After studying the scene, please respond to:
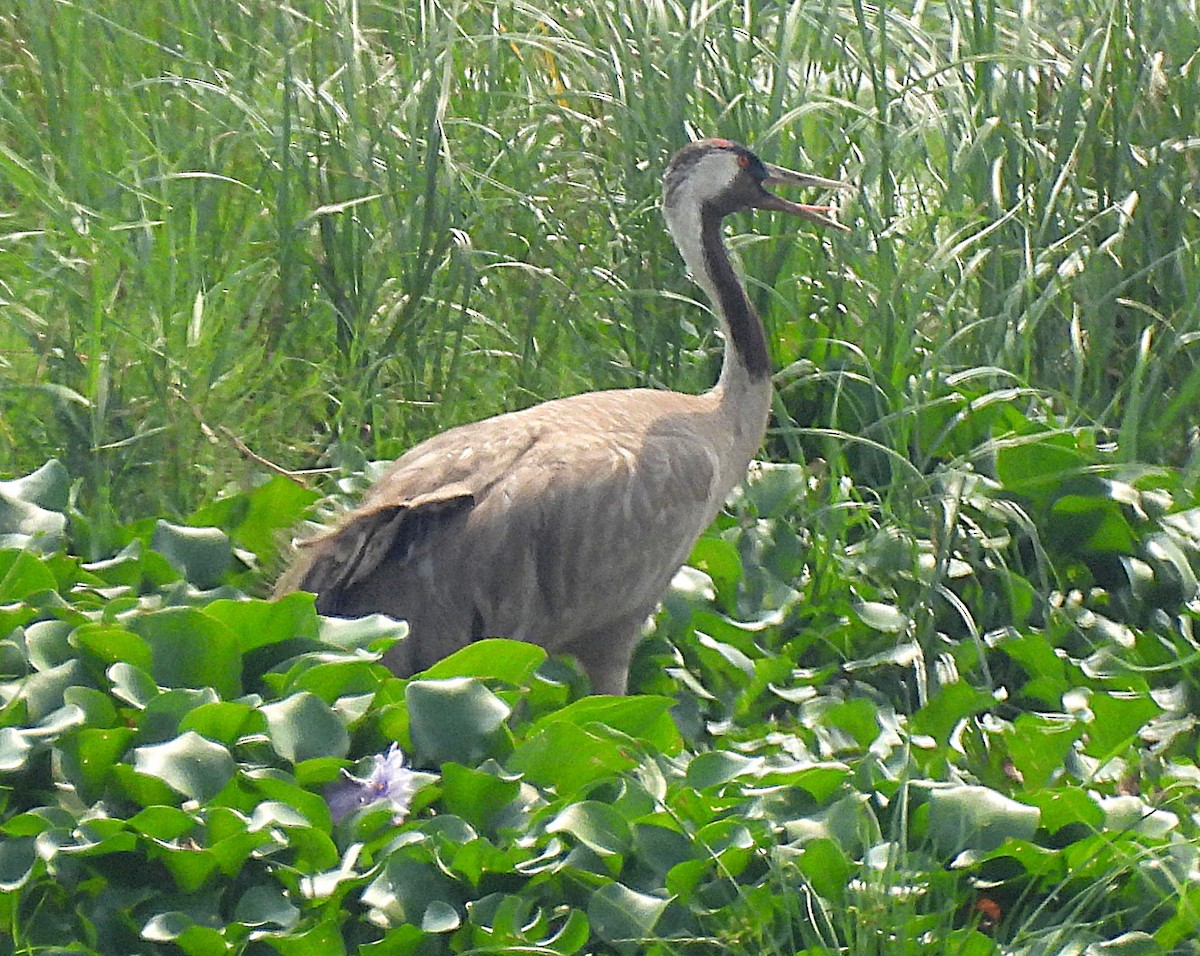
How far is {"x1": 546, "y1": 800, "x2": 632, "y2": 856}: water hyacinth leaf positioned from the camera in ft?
9.45

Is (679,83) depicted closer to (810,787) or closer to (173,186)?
(173,186)

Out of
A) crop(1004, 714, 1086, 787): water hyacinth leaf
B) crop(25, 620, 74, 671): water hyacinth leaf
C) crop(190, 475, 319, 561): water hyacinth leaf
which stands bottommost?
crop(1004, 714, 1086, 787): water hyacinth leaf

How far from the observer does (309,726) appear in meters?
3.07

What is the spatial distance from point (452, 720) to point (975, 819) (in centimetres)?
79

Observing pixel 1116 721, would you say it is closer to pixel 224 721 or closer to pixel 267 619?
pixel 267 619

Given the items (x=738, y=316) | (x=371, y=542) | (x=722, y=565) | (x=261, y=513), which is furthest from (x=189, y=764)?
(x=738, y=316)

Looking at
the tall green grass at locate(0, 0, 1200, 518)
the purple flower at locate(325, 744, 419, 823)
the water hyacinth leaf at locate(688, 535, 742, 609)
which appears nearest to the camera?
the purple flower at locate(325, 744, 419, 823)

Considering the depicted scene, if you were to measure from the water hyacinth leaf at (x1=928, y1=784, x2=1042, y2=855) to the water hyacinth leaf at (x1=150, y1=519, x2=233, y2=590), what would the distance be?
1.50m

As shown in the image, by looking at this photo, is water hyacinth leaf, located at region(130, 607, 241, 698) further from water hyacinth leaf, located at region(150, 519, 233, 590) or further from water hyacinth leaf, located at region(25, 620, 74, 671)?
water hyacinth leaf, located at region(150, 519, 233, 590)

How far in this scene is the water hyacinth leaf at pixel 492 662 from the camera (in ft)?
10.7

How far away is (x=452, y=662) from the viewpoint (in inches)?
130

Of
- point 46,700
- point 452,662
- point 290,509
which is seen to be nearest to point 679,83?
point 290,509

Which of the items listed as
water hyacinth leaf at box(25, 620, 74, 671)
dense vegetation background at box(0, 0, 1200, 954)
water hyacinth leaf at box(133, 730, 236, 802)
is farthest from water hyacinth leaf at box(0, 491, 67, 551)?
water hyacinth leaf at box(133, 730, 236, 802)

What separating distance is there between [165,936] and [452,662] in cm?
74
